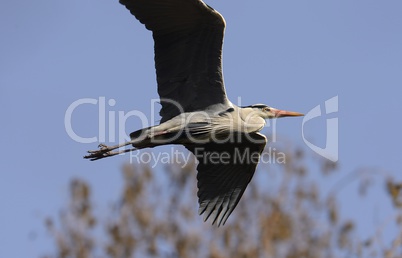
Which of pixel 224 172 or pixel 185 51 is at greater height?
pixel 185 51

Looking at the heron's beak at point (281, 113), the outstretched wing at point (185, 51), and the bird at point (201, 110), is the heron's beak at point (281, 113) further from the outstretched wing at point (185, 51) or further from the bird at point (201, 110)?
the outstretched wing at point (185, 51)

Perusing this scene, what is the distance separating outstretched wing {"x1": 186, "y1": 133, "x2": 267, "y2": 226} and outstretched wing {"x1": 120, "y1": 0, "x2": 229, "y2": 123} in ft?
2.33

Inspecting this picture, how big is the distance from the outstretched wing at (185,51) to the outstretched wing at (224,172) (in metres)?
0.71

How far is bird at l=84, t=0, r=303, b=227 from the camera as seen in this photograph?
1222 cm

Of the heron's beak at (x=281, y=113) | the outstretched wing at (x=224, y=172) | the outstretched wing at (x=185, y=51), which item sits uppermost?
the outstretched wing at (x=185, y=51)

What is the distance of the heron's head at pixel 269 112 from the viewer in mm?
13273

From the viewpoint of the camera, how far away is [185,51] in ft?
40.7

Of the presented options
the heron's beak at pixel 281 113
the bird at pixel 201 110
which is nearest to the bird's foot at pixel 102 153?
the bird at pixel 201 110

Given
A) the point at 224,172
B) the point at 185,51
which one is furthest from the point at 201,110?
the point at 224,172

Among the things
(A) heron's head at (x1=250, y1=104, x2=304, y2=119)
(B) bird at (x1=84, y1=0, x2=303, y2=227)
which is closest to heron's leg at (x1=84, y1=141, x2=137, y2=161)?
(B) bird at (x1=84, y1=0, x2=303, y2=227)

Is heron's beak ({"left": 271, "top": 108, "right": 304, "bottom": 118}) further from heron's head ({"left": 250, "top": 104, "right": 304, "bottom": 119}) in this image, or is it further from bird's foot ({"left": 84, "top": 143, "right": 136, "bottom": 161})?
bird's foot ({"left": 84, "top": 143, "right": 136, "bottom": 161})

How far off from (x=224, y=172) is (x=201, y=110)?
3.20ft

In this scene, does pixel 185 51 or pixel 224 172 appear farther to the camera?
pixel 224 172

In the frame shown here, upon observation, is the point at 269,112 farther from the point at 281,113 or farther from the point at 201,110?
the point at 201,110
